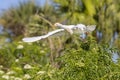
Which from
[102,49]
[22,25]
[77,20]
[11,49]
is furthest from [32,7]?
[102,49]

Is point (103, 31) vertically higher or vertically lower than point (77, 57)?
lower

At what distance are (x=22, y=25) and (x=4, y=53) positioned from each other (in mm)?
5084

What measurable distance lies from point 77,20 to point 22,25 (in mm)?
3406

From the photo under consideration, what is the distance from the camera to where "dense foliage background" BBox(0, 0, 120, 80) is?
567 centimetres

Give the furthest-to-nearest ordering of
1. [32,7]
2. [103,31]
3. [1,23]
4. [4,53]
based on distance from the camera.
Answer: [1,23]
[32,7]
[103,31]
[4,53]

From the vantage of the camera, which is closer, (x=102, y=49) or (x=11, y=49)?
(x=102, y=49)

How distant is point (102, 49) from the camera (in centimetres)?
591

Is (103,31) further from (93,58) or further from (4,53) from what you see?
(93,58)

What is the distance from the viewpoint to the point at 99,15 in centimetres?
1298

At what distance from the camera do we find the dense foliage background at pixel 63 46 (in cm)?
567

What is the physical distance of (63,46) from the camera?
10.8 metres

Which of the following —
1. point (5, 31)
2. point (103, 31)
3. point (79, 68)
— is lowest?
point (5, 31)

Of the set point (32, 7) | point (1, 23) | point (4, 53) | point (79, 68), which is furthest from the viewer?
point (1, 23)

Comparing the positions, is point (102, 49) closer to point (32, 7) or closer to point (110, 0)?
point (110, 0)
